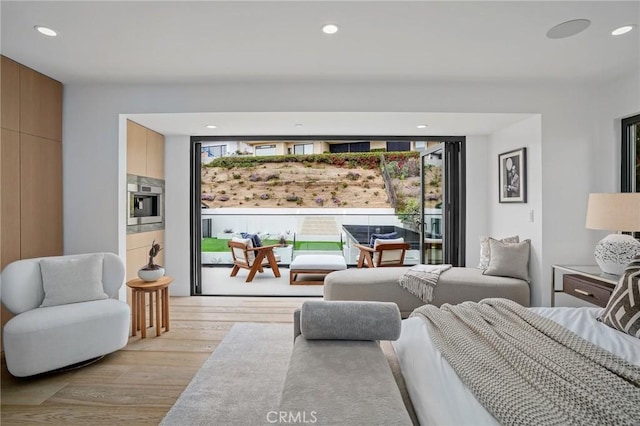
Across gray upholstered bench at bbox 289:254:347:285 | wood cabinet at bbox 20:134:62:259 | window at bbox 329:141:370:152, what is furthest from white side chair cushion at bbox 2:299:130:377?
window at bbox 329:141:370:152

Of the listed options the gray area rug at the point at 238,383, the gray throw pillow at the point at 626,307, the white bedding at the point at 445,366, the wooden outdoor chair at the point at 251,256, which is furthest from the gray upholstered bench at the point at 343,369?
the wooden outdoor chair at the point at 251,256

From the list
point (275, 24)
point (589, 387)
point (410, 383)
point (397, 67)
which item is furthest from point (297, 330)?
point (397, 67)

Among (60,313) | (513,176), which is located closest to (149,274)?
(60,313)

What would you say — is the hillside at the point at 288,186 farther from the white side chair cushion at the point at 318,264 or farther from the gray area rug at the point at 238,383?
the gray area rug at the point at 238,383

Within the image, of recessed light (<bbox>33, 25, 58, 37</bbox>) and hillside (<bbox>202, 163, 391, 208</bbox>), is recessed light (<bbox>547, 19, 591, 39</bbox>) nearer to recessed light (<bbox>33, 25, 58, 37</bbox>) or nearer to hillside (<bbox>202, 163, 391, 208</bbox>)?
recessed light (<bbox>33, 25, 58, 37</bbox>)

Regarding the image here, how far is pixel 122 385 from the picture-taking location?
2.28 m

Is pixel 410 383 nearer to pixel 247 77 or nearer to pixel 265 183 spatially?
pixel 247 77

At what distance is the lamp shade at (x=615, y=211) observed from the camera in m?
2.43

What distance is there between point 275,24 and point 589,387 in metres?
2.47

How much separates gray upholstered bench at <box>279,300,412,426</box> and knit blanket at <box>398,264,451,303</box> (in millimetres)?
1692

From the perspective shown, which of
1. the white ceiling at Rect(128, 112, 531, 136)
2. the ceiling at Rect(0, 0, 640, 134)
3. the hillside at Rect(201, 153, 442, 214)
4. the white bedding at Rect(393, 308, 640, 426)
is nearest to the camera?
the white bedding at Rect(393, 308, 640, 426)

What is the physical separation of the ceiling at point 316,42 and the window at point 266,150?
5119 mm

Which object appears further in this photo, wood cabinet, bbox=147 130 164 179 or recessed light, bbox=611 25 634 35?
wood cabinet, bbox=147 130 164 179

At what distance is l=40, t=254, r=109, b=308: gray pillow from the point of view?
2596 mm
